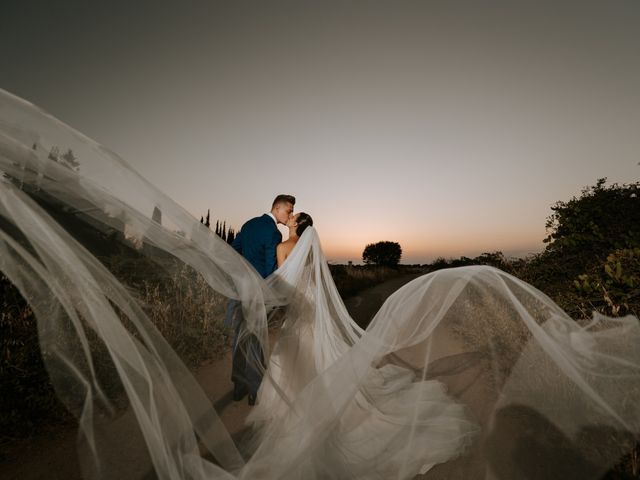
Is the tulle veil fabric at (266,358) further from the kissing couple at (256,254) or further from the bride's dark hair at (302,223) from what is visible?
the bride's dark hair at (302,223)

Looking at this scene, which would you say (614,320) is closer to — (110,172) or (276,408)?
(276,408)

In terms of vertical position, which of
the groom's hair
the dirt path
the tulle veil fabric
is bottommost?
the dirt path

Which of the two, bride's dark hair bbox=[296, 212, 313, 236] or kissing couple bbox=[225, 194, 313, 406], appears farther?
bride's dark hair bbox=[296, 212, 313, 236]

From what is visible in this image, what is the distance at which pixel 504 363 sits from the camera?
9.49ft

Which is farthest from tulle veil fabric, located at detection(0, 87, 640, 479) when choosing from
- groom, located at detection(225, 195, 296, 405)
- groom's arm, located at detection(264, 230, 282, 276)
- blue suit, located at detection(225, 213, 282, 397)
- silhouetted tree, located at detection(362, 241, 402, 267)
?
silhouetted tree, located at detection(362, 241, 402, 267)

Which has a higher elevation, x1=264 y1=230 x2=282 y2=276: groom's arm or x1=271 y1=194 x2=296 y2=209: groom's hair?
x1=271 y1=194 x2=296 y2=209: groom's hair

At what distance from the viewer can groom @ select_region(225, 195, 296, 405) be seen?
3.32 m

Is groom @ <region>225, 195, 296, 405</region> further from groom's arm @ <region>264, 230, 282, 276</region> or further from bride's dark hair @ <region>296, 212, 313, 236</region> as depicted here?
bride's dark hair @ <region>296, 212, 313, 236</region>

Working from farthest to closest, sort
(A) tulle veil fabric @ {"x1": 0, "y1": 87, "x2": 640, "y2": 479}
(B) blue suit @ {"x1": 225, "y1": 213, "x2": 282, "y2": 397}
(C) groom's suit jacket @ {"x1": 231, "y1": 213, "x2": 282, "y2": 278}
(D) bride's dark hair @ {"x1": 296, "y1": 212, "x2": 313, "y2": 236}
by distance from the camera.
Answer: (D) bride's dark hair @ {"x1": 296, "y1": 212, "x2": 313, "y2": 236} < (C) groom's suit jacket @ {"x1": 231, "y1": 213, "x2": 282, "y2": 278} < (B) blue suit @ {"x1": 225, "y1": 213, "x2": 282, "y2": 397} < (A) tulle veil fabric @ {"x1": 0, "y1": 87, "x2": 640, "y2": 479}

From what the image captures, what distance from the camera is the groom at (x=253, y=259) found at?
3.32 metres

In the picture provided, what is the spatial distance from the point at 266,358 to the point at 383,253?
221 ft

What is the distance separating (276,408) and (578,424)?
9.45 ft

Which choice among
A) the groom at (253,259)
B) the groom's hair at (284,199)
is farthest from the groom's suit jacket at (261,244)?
the groom's hair at (284,199)

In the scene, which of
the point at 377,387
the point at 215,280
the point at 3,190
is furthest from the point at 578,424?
the point at 3,190
